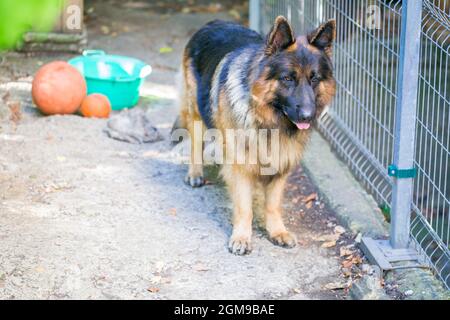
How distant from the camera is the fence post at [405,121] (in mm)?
4227

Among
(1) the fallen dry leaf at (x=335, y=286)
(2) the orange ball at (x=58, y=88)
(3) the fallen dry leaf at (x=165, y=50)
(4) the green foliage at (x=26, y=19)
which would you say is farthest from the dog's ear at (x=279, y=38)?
(3) the fallen dry leaf at (x=165, y=50)

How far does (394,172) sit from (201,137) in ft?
5.69

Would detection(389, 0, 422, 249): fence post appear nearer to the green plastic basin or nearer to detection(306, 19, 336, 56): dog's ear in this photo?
detection(306, 19, 336, 56): dog's ear

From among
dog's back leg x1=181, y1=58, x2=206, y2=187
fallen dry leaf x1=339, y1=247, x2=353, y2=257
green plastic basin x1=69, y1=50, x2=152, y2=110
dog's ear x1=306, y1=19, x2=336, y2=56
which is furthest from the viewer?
green plastic basin x1=69, y1=50, x2=152, y2=110

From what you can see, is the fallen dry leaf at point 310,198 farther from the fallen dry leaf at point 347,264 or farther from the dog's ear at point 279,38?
the dog's ear at point 279,38

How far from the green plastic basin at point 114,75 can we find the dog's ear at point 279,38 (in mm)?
2544

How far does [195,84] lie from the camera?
554cm

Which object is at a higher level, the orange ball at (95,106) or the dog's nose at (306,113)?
the dog's nose at (306,113)

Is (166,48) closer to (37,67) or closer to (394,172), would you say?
(37,67)

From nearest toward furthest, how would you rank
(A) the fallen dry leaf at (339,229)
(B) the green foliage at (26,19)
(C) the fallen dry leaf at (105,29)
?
(A) the fallen dry leaf at (339,229) → (B) the green foliage at (26,19) → (C) the fallen dry leaf at (105,29)

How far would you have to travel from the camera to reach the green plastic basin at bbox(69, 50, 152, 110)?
6793 mm

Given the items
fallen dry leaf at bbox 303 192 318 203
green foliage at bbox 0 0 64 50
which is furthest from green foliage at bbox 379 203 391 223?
green foliage at bbox 0 0 64 50

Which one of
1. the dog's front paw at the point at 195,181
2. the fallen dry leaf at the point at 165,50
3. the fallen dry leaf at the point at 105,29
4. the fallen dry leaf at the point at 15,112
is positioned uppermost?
the fallen dry leaf at the point at 105,29

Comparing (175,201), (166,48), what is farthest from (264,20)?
(175,201)
